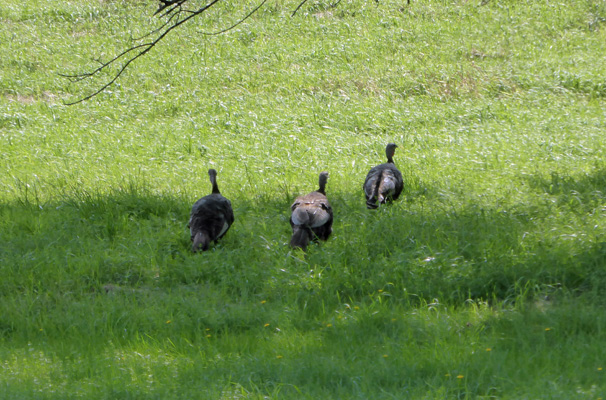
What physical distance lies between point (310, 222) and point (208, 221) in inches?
47.1

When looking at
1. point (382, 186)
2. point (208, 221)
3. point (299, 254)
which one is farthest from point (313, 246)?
point (382, 186)

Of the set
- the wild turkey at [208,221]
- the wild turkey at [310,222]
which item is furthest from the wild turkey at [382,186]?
the wild turkey at [208,221]

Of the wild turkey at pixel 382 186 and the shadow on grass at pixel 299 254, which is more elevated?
the wild turkey at pixel 382 186

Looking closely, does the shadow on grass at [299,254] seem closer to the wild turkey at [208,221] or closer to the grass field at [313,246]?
the grass field at [313,246]

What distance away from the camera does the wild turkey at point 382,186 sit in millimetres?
9273

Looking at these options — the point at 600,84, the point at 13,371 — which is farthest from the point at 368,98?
the point at 13,371

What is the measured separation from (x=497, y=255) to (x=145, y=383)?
3858mm

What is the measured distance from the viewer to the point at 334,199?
10.1 metres

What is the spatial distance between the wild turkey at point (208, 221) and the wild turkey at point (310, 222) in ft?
2.71

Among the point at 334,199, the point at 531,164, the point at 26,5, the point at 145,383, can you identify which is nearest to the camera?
the point at 145,383

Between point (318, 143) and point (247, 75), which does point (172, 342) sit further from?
point (247, 75)

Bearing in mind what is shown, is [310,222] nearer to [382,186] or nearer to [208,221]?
[208,221]

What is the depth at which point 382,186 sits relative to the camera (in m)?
9.40

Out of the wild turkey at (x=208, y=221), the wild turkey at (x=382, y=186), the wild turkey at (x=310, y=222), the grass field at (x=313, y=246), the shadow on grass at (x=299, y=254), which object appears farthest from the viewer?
the wild turkey at (x=382, y=186)
